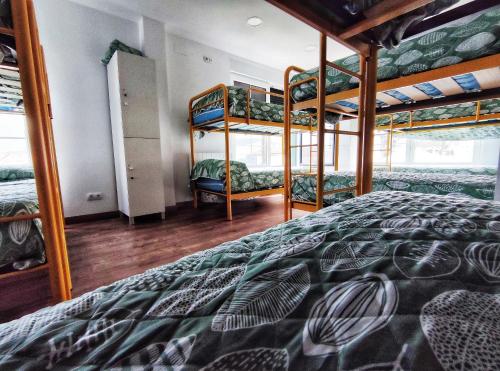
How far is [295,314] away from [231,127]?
3516 millimetres

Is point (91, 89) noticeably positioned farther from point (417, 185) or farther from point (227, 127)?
point (417, 185)

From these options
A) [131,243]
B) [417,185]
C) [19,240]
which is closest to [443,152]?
[417,185]

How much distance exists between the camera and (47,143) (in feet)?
3.22

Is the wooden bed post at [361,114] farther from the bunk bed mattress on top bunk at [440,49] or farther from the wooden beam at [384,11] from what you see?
the wooden beam at [384,11]

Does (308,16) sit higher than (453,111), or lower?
higher

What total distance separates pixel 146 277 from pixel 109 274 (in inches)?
51.9

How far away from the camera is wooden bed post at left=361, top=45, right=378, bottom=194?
1.62 m

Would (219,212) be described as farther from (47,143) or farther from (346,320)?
(346,320)

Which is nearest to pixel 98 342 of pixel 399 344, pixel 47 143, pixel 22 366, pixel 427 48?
pixel 22 366

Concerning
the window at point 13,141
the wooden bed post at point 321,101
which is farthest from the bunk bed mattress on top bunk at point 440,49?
the window at point 13,141

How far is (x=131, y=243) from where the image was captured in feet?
6.69

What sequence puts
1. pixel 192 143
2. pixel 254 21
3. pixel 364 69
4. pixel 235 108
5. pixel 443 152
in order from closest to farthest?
pixel 364 69, pixel 235 108, pixel 254 21, pixel 192 143, pixel 443 152

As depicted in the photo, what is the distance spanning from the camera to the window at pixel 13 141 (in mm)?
2520

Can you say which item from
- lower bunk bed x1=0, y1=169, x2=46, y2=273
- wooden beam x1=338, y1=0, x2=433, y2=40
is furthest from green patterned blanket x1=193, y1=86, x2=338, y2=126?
lower bunk bed x1=0, y1=169, x2=46, y2=273
